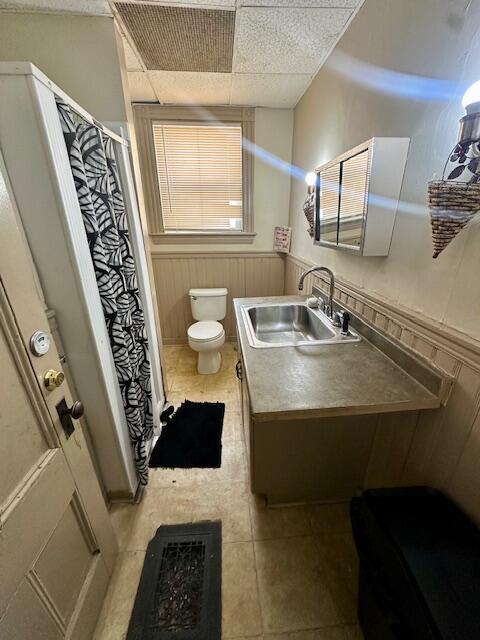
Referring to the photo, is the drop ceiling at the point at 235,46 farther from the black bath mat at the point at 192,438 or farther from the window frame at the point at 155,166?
the black bath mat at the point at 192,438

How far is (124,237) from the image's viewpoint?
1361 millimetres

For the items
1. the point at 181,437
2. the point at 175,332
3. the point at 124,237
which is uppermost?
the point at 124,237

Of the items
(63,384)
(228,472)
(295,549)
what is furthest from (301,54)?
(295,549)

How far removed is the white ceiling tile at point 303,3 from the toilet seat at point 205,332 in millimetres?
1991

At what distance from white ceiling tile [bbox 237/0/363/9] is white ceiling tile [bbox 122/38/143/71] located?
0.75m

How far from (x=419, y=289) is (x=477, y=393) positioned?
39 centimetres

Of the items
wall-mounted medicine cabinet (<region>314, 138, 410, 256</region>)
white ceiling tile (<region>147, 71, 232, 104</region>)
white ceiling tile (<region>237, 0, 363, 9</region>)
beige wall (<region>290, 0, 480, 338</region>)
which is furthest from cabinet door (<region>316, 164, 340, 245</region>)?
white ceiling tile (<region>147, 71, 232, 104</region>)

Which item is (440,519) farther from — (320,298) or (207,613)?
(320,298)

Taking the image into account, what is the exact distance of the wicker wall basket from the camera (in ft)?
2.26

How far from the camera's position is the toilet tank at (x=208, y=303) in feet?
8.98

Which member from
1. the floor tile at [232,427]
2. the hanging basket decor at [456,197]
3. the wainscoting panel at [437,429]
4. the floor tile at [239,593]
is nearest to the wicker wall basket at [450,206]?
the hanging basket decor at [456,197]

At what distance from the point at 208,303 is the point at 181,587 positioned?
2121 millimetres

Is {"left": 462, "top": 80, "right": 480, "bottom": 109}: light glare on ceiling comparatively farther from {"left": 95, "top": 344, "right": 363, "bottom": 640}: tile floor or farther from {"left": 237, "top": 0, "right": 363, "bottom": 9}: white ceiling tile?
{"left": 95, "top": 344, "right": 363, "bottom": 640}: tile floor

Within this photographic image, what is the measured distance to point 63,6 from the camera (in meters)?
1.27
